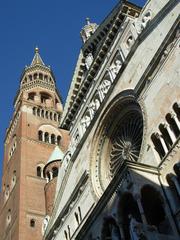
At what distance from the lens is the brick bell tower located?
1323 inches

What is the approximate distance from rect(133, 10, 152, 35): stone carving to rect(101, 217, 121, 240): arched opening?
781cm

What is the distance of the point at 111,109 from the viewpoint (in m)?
19.5

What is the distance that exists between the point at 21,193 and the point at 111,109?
17202mm

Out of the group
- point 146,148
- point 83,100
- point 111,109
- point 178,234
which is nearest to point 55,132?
point 83,100

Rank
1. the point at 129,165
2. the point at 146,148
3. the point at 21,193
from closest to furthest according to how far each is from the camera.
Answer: the point at 129,165 < the point at 146,148 < the point at 21,193

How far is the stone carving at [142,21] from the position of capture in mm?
18594

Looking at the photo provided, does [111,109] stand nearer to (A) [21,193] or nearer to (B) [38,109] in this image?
(A) [21,193]

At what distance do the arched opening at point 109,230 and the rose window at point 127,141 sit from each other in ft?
12.0

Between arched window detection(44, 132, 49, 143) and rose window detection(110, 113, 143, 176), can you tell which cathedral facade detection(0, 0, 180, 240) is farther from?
arched window detection(44, 132, 49, 143)

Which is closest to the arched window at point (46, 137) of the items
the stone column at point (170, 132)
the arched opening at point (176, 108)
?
the stone column at point (170, 132)

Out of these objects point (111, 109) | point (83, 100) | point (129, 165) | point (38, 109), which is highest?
point (38, 109)

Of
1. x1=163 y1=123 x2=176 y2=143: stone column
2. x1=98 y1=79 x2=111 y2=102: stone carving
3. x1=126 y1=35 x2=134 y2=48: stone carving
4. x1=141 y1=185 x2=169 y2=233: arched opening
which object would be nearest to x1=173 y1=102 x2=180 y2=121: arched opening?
x1=163 y1=123 x2=176 y2=143: stone column

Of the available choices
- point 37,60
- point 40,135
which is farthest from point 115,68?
point 37,60

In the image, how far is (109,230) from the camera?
15094 mm
